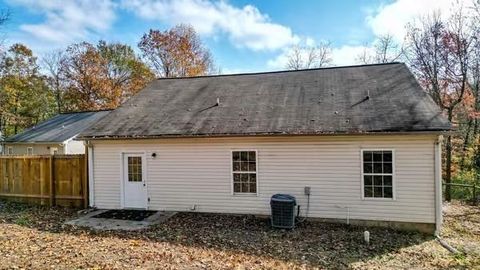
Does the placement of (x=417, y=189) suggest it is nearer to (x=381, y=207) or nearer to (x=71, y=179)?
(x=381, y=207)

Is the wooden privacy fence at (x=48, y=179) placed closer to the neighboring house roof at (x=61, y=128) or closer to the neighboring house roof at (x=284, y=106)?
the neighboring house roof at (x=284, y=106)

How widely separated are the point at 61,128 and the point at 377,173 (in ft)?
75.6

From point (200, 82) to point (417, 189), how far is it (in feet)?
31.2

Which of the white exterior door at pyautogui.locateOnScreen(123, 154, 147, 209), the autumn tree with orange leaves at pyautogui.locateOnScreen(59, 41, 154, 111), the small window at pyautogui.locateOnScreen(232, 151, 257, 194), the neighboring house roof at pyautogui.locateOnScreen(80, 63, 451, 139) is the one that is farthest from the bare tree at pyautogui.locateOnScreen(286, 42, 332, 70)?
the white exterior door at pyautogui.locateOnScreen(123, 154, 147, 209)

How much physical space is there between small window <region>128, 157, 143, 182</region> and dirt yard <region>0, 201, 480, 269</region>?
2.24m

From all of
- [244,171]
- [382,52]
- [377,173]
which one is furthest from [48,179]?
[382,52]

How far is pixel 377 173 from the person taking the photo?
10.1m

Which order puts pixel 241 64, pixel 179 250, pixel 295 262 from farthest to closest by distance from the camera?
pixel 241 64 < pixel 179 250 < pixel 295 262

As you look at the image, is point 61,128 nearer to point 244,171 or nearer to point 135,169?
point 135,169

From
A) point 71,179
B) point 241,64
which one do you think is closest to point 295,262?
point 71,179

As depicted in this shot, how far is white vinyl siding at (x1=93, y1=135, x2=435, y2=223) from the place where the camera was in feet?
32.2

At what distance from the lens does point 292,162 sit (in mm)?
10750

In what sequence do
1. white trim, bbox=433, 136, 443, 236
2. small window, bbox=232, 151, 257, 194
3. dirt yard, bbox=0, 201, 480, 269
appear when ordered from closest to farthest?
1. dirt yard, bbox=0, 201, 480, 269
2. white trim, bbox=433, 136, 443, 236
3. small window, bbox=232, 151, 257, 194

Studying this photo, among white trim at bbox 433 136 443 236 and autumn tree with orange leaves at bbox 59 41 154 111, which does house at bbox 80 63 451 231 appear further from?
autumn tree with orange leaves at bbox 59 41 154 111
